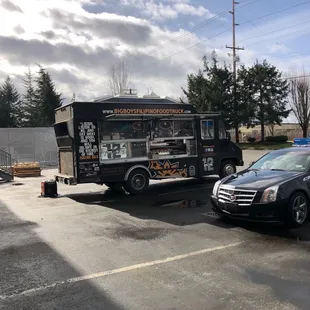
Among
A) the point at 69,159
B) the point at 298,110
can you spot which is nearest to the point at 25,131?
the point at 69,159

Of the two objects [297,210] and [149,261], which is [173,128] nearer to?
[297,210]

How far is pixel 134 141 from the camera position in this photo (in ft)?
40.7

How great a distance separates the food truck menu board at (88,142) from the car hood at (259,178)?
508 centimetres

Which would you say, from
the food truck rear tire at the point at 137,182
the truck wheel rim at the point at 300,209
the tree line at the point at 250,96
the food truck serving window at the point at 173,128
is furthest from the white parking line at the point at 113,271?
the tree line at the point at 250,96

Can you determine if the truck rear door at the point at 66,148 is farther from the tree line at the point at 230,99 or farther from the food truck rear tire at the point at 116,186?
the tree line at the point at 230,99

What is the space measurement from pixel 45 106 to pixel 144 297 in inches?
1697

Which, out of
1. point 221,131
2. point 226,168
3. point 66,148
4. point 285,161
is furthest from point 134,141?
point 285,161

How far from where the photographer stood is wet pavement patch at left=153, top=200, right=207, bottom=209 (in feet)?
32.4

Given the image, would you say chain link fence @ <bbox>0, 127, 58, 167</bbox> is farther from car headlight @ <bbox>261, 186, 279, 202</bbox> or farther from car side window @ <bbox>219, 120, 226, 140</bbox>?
car headlight @ <bbox>261, 186, 279, 202</bbox>

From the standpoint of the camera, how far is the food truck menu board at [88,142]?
452 inches

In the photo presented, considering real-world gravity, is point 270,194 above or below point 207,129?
below

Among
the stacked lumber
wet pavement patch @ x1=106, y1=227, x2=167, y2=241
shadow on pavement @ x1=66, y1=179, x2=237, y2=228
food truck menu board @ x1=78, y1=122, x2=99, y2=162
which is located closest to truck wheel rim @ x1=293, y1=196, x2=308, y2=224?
shadow on pavement @ x1=66, y1=179, x2=237, y2=228

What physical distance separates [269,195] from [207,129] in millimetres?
7358

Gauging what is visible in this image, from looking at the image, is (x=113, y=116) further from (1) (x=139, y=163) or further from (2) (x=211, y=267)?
(2) (x=211, y=267)
